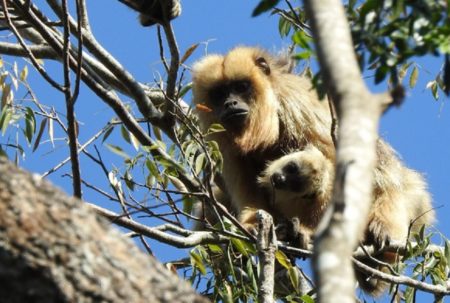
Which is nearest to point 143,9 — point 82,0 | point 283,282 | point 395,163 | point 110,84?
point 82,0

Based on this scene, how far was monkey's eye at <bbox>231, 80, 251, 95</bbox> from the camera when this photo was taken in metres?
8.02

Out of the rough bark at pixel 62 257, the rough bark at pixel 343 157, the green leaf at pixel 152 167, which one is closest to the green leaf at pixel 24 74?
the green leaf at pixel 152 167

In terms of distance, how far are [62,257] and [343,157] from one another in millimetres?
782

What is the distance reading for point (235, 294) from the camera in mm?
5832

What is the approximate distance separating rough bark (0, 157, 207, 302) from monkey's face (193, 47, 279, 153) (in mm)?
4980

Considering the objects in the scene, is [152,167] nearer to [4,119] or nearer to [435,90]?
[4,119]

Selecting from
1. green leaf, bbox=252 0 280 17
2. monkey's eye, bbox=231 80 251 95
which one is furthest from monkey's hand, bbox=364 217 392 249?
green leaf, bbox=252 0 280 17

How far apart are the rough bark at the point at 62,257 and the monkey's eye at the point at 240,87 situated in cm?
562

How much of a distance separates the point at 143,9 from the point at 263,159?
2.51 m

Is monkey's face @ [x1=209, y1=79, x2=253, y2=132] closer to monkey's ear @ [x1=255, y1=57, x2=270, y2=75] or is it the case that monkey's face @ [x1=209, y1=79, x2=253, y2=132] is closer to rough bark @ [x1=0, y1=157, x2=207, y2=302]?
monkey's ear @ [x1=255, y1=57, x2=270, y2=75]

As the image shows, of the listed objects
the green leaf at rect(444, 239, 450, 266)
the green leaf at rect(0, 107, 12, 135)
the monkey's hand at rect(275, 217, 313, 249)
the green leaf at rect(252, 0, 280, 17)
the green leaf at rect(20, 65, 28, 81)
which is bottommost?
the green leaf at rect(444, 239, 450, 266)

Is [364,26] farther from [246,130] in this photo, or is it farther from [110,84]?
[246,130]

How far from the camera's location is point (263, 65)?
8.19m

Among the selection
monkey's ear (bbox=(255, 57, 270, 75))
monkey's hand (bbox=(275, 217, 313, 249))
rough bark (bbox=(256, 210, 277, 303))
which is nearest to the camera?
rough bark (bbox=(256, 210, 277, 303))
